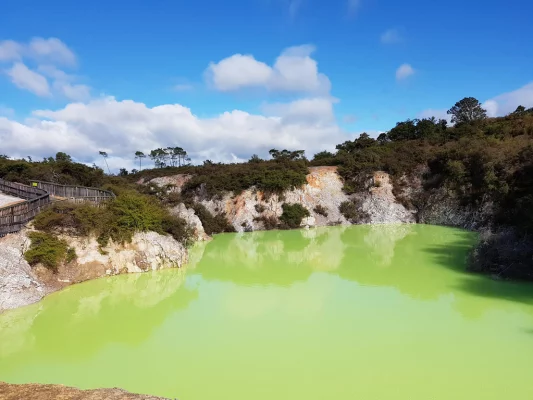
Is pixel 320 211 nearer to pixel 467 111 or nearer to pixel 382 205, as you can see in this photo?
pixel 382 205

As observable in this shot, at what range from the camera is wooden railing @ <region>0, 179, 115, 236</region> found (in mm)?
14573

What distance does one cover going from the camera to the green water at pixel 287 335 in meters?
7.56

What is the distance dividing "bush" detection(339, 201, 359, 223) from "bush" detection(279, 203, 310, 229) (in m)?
4.10

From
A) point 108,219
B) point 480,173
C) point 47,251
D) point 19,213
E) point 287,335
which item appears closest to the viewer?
point 287,335

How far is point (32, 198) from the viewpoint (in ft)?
66.6

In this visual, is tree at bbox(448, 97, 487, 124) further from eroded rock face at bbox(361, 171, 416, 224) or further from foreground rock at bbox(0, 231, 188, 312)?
foreground rock at bbox(0, 231, 188, 312)

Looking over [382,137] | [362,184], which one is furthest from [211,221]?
[382,137]

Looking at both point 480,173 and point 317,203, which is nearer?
point 480,173

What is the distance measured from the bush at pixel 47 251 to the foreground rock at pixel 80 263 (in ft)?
0.66

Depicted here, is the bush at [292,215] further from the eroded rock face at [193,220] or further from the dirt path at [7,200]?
the dirt path at [7,200]

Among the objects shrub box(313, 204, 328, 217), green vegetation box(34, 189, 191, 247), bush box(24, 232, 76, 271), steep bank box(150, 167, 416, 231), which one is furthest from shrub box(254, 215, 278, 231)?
bush box(24, 232, 76, 271)

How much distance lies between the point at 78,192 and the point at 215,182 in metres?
14.9

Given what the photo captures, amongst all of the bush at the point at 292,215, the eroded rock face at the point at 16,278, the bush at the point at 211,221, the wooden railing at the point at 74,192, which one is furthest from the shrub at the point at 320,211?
the eroded rock face at the point at 16,278

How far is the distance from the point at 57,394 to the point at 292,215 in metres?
26.8
